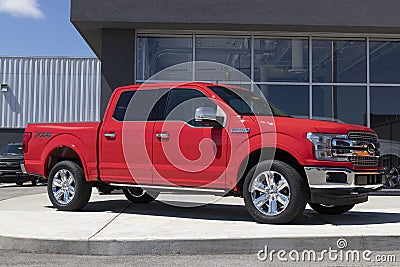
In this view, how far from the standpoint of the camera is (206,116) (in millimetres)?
7398

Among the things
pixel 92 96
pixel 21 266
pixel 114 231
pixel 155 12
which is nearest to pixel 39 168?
pixel 114 231

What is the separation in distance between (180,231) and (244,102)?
230 cm

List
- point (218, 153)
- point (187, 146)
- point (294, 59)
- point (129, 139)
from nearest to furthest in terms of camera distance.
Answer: point (218, 153)
point (187, 146)
point (129, 139)
point (294, 59)

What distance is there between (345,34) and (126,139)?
7565 mm

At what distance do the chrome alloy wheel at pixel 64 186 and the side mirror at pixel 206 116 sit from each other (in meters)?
2.76

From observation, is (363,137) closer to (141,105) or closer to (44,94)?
(141,105)

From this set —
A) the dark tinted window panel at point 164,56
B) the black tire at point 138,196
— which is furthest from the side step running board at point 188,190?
the dark tinted window panel at point 164,56

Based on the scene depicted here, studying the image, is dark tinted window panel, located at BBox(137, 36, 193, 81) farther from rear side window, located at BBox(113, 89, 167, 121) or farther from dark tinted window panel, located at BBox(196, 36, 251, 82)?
rear side window, located at BBox(113, 89, 167, 121)

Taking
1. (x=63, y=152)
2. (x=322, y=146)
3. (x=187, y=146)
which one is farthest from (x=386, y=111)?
(x=63, y=152)

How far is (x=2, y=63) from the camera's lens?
29297 mm

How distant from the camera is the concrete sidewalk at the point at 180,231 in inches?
239

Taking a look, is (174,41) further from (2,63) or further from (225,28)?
(2,63)

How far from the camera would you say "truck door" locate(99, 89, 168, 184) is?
26.9 feet

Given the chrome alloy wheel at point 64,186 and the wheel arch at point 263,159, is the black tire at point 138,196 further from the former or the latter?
the wheel arch at point 263,159
